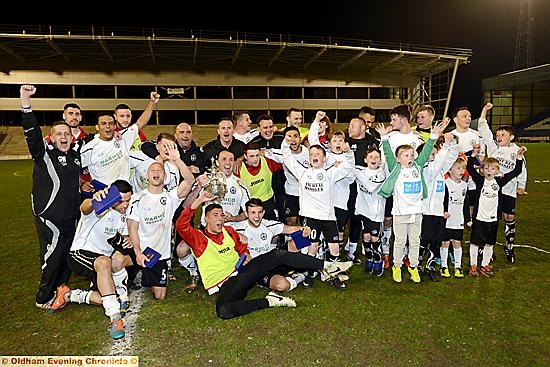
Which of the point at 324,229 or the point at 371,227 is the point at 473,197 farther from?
the point at 324,229

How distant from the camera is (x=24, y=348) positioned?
3.88m

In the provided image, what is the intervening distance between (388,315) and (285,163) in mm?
2454

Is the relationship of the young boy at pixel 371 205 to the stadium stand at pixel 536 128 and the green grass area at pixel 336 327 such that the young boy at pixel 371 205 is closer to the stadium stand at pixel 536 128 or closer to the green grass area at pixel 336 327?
the green grass area at pixel 336 327

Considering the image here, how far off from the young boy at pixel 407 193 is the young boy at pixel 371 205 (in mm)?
248

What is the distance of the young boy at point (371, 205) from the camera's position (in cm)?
566

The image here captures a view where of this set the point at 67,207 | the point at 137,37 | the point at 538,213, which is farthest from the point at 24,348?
the point at 137,37

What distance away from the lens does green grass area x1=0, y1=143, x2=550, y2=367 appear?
366 centimetres

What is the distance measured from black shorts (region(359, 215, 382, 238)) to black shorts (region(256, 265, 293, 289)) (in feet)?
4.50

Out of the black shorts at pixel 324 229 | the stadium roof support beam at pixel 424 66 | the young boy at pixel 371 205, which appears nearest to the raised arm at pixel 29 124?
the black shorts at pixel 324 229

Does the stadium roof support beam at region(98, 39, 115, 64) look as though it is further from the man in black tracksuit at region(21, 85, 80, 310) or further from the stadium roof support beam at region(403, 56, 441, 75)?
the man in black tracksuit at region(21, 85, 80, 310)

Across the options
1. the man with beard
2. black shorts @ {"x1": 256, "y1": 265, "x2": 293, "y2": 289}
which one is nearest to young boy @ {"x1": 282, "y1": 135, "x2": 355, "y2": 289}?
black shorts @ {"x1": 256, "y1": 265, "x2": 293, "y2": 289}

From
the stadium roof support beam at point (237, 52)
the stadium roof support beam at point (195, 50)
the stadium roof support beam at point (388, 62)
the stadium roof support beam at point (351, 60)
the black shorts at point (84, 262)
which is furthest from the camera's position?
the stadium roof support beam at point (388, 62)

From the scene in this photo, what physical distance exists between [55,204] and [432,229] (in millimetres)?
4502

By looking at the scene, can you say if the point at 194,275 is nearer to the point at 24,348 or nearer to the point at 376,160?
the point at 24,348
